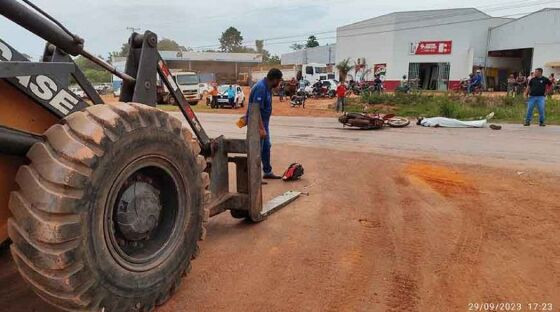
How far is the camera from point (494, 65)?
46.2 metres

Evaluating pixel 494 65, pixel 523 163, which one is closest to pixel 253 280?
pixel 523 163

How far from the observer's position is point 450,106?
18.7 m

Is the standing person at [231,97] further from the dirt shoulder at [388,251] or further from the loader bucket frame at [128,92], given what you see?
the loader bucket frame at [128,92]

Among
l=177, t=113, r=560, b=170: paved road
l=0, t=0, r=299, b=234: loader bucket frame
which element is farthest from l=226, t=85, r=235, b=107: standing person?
l=0, t=0, r=299, b=234: loader bucket frame

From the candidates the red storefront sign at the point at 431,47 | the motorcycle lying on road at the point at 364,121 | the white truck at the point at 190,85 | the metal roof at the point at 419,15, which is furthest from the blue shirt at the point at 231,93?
the metal roof at the point at 419,15

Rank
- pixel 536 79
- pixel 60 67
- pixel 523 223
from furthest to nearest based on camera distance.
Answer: pixel 536 79 < pixel 523 223 < pixel 60 67

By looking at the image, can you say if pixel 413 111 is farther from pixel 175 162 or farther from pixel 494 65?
pixel 494 65

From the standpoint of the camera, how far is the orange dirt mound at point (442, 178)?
6629 mm

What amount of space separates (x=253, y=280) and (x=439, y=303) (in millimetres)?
1340

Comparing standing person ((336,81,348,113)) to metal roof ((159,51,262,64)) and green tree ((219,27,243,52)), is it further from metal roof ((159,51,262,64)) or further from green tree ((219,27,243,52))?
green tree ((219,27,243,52))

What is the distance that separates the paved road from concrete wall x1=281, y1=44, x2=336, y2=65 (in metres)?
51.4

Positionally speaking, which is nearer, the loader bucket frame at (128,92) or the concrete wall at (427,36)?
the loader bucket frame at (128,92)

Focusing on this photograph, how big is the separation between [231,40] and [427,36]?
274 feet

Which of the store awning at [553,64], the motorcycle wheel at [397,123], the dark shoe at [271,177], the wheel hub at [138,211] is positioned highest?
the store awning at [553,64]
